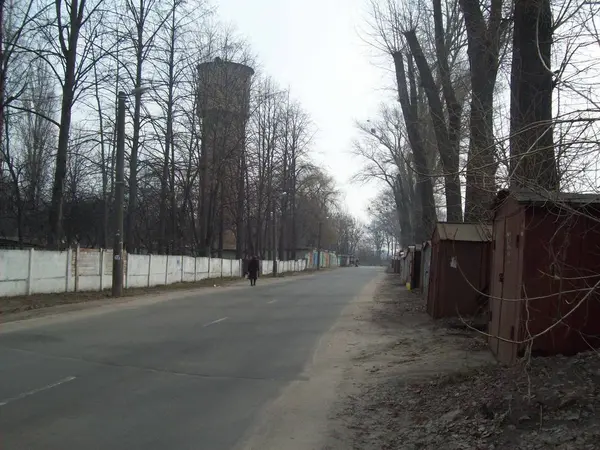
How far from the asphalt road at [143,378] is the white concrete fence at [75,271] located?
4.79 m

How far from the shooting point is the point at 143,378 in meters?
7.57

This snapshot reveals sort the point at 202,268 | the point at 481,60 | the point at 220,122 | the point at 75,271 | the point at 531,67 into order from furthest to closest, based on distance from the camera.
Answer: the point at 220,122 < the point at 202,268 < the point at 75,271 < the point at 481,60 < the point at 531,67

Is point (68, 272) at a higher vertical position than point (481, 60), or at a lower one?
lower

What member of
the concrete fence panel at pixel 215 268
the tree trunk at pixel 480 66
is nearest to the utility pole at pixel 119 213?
the tree trunk at pixel 480 66

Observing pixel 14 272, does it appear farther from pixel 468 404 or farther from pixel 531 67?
pixel 468 404

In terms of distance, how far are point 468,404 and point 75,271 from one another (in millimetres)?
18044

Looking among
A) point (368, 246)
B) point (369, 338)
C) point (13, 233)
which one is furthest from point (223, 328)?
point (368, 246)

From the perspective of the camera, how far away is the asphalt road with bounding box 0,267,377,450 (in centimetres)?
527

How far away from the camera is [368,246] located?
17725 cm

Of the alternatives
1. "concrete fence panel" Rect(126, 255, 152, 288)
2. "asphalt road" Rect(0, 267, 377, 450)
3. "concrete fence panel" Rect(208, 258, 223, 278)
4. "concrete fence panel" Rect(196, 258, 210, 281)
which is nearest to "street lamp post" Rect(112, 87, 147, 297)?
"concrete fence panel" Rect(126, 255, 152, 288)

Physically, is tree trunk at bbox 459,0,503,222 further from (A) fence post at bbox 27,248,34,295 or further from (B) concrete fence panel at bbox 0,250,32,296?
(A) fence post at bbox 27,248,34,295

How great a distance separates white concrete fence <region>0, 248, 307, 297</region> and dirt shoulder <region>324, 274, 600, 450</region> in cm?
1276

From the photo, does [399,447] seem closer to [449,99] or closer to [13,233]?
[449,99]

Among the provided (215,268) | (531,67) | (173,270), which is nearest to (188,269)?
(173,270)
